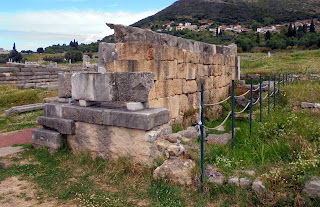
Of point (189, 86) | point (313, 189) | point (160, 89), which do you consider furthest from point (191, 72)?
point (313, 189)

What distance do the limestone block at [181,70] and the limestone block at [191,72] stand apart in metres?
0.21

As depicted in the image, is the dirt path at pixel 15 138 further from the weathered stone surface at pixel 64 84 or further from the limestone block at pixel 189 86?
the limestone block at pixel 189 86

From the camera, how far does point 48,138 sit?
19.1 feet

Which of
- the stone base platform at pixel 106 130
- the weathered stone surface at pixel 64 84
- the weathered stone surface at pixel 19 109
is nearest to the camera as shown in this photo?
the stone base platform at pixel 106 130

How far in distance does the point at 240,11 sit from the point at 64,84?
99.4 metres

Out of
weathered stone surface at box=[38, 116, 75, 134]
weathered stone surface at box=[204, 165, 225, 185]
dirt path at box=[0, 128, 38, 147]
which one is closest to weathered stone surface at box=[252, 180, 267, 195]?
weathered stone surface at box=[204, 165, 225, 185]

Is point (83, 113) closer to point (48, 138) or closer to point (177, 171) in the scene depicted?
point (48, 138)

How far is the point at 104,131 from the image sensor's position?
16.9 ft

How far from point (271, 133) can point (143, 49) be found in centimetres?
362

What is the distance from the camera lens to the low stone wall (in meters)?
17.7

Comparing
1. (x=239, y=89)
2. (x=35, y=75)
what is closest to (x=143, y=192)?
(x=239, y=89)

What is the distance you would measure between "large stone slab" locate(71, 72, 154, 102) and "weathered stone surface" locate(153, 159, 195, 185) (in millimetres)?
1290

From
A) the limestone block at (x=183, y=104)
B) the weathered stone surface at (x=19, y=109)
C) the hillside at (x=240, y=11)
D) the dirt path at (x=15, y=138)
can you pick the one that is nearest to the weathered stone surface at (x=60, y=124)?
the dirt path at (x=15, y=138)

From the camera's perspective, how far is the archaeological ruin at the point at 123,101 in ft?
15.7
